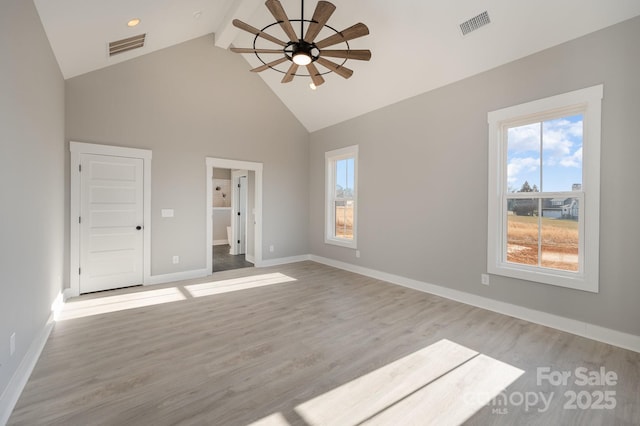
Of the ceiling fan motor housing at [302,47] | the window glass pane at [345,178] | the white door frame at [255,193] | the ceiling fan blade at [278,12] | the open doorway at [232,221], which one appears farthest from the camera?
the open doorway at [232,221]

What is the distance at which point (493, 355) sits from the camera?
241 centimetres

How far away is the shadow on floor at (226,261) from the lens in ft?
18.8

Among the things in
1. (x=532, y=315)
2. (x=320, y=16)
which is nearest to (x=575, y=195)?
(x=532, y=315)

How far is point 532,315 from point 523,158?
178 centimetres

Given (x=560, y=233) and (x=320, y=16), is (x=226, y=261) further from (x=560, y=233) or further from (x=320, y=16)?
(x=560, y=233)

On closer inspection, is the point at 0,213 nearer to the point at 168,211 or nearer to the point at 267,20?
the point at 168,211

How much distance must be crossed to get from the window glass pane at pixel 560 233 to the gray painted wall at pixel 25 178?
4648 millimetres

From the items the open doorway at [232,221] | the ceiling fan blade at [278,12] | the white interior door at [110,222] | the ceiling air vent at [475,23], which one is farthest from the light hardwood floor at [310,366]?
the ceiling air vent at [475,23]

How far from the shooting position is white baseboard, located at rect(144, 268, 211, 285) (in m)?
4.53

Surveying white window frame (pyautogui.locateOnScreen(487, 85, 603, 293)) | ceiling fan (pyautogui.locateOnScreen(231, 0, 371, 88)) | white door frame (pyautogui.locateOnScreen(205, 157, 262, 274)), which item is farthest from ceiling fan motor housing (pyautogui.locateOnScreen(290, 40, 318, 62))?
white door frame (pyautogui.locateOnScreen(205, 157, 262, 274))

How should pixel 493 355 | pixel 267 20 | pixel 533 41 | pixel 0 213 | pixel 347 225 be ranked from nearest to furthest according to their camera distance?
pixel 0 213 → pixel 493 355 → pixel 533 41 → pixel 267 20 → pixel 347 225

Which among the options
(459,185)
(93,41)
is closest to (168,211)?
(93,41)

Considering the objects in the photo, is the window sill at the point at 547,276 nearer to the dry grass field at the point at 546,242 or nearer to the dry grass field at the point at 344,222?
the dry grass field at the point at 546,242

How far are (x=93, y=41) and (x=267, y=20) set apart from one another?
228 centimetres
